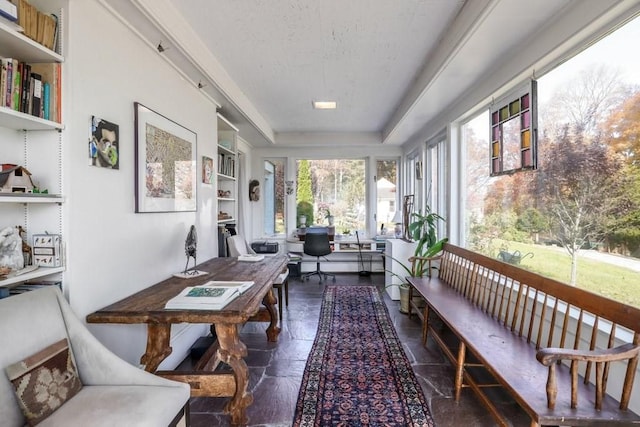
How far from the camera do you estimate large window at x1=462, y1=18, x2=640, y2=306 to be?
161cm

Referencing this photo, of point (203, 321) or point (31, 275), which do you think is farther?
point (203, 321)

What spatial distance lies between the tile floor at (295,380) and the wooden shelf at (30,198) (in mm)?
1422

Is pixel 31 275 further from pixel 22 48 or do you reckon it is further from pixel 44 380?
pixel 22 48

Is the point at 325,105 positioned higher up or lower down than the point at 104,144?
higher up

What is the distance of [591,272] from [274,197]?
16.5 feet

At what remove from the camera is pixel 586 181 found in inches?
74.0

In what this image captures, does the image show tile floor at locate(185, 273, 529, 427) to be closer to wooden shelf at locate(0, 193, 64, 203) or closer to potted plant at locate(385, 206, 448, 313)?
potted plant at locate(385, 206, 448, 313)

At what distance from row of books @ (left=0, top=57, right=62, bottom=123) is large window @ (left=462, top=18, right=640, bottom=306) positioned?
277 cm

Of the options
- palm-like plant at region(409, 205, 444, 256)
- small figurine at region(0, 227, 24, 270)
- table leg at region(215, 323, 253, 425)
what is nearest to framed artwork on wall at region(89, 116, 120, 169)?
small figurine at region(0, 227, 24, 270)

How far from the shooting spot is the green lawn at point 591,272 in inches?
63.7

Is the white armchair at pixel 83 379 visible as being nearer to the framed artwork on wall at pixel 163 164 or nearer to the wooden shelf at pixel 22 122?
the wooden shelf at pixel 22 122

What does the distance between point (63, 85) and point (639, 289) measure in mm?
2945

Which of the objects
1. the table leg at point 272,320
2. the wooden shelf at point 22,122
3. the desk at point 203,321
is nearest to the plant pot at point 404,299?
the table leg at point 272,320

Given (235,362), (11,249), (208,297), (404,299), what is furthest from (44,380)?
(404,299)
